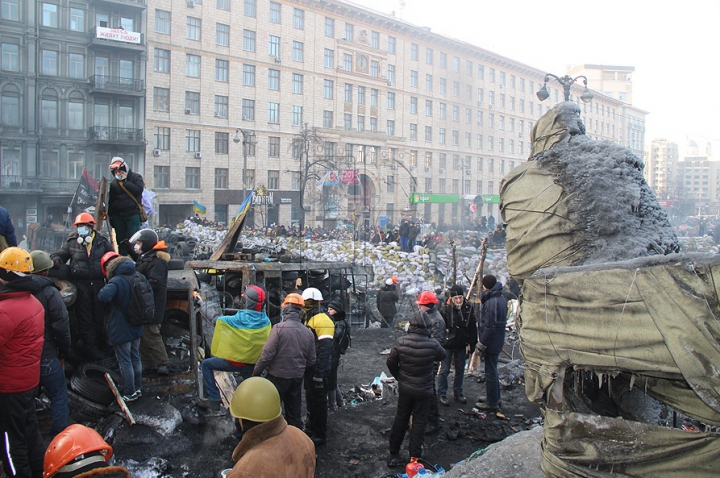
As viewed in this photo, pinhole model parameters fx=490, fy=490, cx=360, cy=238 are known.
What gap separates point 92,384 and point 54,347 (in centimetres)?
99

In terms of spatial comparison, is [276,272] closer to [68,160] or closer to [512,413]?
[512,413]

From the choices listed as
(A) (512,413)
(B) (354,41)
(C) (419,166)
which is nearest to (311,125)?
(B) (354,41)

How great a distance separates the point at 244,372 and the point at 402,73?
41165 mm

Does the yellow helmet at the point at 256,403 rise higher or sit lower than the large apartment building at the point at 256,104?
lower

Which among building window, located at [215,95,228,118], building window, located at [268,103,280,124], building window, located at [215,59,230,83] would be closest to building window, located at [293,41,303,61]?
building window, located at [268,103,280,124]

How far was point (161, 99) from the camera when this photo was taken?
105 feet

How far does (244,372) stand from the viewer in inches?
200

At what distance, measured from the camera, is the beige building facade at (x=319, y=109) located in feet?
106

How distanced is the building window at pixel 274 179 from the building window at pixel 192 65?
8.21 meters

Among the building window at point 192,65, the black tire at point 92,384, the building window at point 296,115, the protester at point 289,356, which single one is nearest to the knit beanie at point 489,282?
the protester at point 289,356

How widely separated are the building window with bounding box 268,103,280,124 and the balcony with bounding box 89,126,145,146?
9.09 meters

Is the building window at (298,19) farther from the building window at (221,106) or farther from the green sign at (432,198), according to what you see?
the green sign at (432,198)

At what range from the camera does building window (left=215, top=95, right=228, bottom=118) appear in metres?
34.0

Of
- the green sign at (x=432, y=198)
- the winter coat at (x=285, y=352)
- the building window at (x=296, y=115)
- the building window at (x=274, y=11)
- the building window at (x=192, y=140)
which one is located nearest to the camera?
the winter coat at (x=285, y=352)
